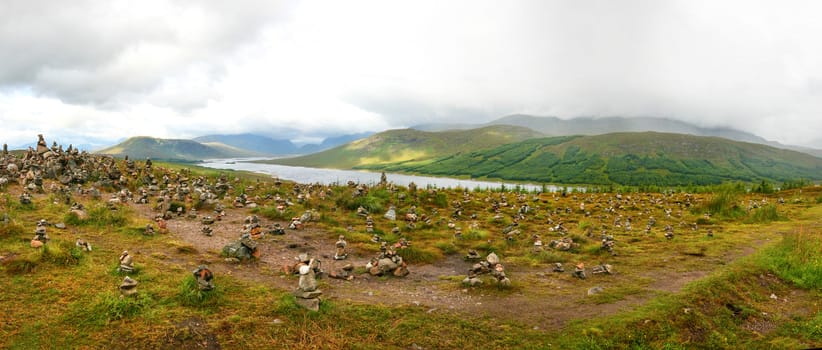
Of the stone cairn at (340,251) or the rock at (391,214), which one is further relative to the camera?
the rock at (391,214)

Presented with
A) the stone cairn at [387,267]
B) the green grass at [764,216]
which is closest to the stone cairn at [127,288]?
the stone cairn at [387,267]

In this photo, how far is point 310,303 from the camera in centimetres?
779

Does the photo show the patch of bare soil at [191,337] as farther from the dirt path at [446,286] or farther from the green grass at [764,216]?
the green grass at [764,216]

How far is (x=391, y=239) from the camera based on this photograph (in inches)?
617

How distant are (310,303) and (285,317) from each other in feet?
1.94

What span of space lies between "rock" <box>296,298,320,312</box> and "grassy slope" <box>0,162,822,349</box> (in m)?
0.17

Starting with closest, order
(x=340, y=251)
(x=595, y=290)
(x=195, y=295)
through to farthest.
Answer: (x=195, y=295) < (x=595, y=290) < (x=340, y=251)

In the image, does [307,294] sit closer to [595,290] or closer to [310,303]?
[310,303]

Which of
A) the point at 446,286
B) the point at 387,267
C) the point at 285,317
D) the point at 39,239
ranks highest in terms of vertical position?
the point at 39,239

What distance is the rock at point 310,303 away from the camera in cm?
773

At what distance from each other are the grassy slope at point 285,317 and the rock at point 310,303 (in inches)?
6.8

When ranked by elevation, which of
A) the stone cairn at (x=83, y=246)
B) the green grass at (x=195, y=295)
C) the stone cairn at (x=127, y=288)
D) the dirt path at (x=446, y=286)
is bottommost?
the dirt path at (x=446, y=286)

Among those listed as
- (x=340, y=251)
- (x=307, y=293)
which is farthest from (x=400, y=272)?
(x=307, y=293)

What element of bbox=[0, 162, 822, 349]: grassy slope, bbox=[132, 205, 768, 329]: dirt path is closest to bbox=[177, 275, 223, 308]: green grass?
bbox=[0, 162, 822, 349]: grassy slope
